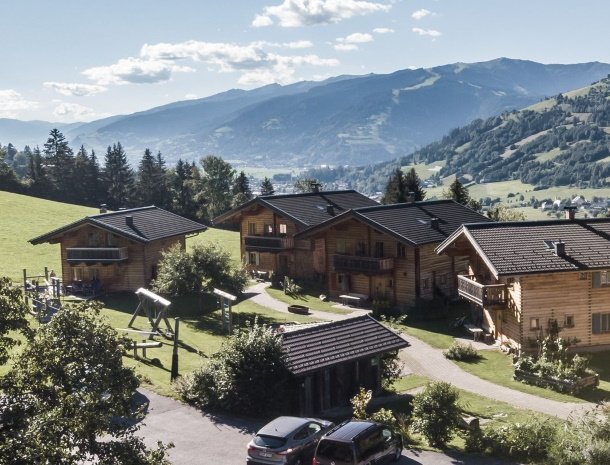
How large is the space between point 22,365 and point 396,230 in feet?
137

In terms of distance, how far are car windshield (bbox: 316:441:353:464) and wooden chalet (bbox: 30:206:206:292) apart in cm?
3728

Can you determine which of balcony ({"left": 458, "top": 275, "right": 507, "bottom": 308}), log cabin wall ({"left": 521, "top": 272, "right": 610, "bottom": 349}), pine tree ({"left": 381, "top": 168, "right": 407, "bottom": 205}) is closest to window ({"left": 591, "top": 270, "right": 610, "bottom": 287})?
log cabin wall ({"left": 521, "top": 272, "right": 610, "bottom": 349})

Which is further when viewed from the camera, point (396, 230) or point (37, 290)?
point (396, 230)

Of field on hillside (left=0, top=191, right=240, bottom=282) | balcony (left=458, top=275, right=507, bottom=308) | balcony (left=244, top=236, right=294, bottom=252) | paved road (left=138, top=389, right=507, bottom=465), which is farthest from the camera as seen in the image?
field on hillside (left=0, top=191, right=240, bottom=282)

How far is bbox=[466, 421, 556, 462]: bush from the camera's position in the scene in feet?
79.3

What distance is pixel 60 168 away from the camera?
128125mm

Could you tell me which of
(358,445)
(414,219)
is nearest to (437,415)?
(358,445)

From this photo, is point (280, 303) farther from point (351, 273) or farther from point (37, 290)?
point (37, 290)

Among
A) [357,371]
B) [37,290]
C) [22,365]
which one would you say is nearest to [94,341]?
[22,365]

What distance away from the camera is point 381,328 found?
33281mm

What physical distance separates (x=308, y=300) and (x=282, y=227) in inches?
427

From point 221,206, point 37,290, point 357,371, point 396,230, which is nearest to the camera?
point 357,371

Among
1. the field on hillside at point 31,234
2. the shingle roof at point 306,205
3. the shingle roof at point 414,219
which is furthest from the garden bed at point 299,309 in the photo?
the shingle roof at point 306,205

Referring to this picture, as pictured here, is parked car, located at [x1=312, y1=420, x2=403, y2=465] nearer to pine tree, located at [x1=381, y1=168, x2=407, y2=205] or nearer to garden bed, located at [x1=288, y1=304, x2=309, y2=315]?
garden bed, located at [x1=288, y1=304, x2=309, y2=315]
